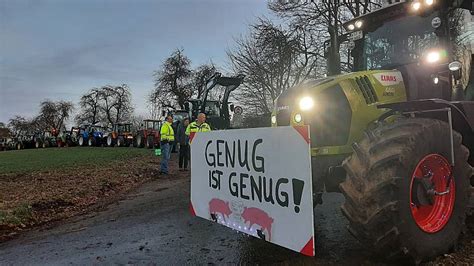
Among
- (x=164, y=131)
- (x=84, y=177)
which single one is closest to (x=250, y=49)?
(x=164, y=131)

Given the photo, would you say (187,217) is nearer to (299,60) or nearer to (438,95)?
(438,95)

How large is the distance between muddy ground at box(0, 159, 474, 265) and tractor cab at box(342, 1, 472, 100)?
1.93 metres

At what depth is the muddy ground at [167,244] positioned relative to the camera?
4.45 metres

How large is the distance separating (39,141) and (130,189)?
144ft

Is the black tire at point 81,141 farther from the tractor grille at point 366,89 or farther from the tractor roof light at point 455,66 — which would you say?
the tractor roof light at point 455,66

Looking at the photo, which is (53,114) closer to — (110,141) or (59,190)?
(110,141)

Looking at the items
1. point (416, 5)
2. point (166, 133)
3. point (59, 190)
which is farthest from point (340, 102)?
point (166, 133)

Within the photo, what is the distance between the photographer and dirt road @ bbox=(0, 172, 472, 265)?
4543mm

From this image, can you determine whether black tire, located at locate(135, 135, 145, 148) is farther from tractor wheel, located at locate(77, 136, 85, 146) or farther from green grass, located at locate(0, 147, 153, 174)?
tractor wheel, located at locate(77, 136, 85, 146)

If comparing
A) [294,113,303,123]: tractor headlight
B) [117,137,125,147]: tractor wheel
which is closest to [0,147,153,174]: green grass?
[117,137,125,147]: tractor wheel

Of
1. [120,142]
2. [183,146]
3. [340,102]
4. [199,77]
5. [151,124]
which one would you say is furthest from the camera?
[199,77]

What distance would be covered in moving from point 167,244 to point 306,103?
2.56 meters

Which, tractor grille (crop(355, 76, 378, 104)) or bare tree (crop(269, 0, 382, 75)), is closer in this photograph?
tractor grille (crop(355, 76, 378, 104))

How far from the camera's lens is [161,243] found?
17.5 feet
